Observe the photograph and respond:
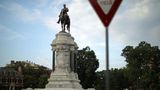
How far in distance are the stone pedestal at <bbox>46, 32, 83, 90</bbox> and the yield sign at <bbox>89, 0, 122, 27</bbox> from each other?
3351 cm

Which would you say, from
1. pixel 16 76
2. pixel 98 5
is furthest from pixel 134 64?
pixel 98 5

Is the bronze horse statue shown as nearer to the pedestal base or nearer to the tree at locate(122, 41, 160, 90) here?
the pedestal base

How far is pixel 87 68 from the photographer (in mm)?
77438

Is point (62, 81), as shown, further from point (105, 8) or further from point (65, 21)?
point (105, 8)

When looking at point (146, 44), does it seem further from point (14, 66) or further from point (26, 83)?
point (14, 66)

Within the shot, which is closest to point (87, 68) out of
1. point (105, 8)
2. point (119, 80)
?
point (119, 80)

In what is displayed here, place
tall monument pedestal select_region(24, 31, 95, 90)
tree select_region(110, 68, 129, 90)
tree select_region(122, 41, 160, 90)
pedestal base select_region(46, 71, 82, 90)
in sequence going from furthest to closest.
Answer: tree select_region(110, 68, 129, 90) → tree select_region(122, 41, 160, 90) → tall monument pedestal select_region(24, 31, 95, 90) → pedestal base select_region(46, 71, 82, 90)

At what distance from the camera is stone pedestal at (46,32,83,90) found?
4184 centimetres

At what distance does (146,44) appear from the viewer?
269 feet

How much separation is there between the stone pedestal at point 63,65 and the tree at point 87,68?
31489 millimetres

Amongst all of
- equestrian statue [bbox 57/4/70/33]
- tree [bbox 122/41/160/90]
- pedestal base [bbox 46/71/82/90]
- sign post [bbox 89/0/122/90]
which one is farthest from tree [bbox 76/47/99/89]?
sign post [bbox 89/0/122/90]

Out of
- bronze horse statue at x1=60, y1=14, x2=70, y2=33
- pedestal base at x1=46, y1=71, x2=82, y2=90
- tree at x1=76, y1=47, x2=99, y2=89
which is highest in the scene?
bronze horse statue at x1=60, y1=14, x2=70, y2=33

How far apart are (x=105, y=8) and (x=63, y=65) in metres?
35.9

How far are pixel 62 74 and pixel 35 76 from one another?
6303 cm
